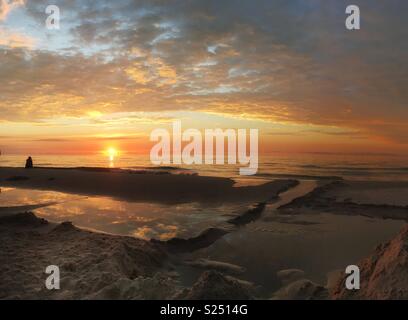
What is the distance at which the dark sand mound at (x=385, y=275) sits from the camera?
4418 millimetres

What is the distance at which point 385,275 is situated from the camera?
471 cm

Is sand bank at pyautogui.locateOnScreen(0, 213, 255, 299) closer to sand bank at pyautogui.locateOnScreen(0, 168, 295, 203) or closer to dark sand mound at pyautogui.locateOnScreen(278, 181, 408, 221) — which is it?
dark sand mound at pyautogui.locateOnScreen(278, 181, 408, 221)

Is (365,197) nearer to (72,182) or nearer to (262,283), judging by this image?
(262,283)

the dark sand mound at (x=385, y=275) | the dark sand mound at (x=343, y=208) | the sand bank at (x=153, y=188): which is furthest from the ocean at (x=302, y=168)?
the dark sand mound at (x=385, y=275)

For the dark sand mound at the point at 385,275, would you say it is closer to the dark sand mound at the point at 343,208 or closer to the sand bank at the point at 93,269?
the sand bank at the point at 93,269

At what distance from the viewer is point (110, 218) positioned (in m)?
13.6

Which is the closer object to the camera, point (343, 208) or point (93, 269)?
point (93, 269)

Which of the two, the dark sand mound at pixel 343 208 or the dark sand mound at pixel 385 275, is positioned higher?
the dark sand mound at pixel 385 275

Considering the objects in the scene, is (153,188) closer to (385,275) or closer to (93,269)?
(93,269)

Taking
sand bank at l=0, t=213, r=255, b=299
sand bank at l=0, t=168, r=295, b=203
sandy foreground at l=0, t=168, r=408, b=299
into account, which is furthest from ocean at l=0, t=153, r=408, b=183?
sand bank at l=0, t=213, r=255, b=299

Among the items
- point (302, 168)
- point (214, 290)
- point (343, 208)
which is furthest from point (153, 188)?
point (302, 168)

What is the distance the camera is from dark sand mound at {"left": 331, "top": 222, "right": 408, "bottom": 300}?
14.5ft

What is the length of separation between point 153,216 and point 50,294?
8376mm
